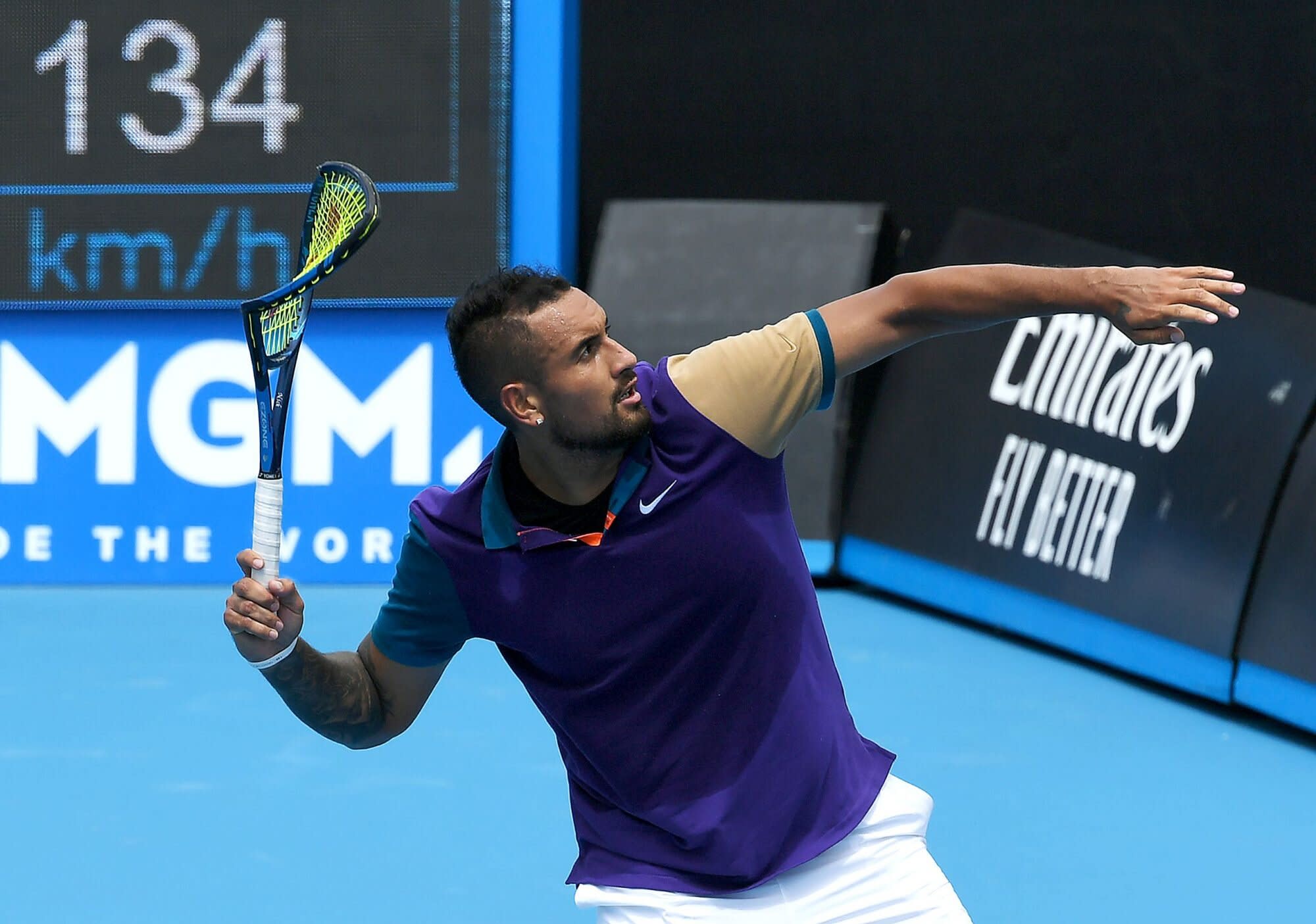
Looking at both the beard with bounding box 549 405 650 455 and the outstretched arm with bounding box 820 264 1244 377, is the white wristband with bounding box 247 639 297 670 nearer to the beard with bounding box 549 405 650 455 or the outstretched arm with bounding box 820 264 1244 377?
the beard with bounding box 549 405 650 455

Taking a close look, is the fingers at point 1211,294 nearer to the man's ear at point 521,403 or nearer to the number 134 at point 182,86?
the man's ear at point 521,403

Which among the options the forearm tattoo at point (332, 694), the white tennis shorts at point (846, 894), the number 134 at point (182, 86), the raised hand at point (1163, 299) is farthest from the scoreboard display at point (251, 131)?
the raised hand at point (1163, 299)

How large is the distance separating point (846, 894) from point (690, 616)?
0.48 m

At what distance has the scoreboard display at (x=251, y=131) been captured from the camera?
6.47 meters

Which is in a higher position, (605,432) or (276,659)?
(605,432)

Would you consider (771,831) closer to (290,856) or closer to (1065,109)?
(290,856)

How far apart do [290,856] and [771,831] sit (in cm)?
190

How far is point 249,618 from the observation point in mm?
2236

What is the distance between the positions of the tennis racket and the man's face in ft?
1.02

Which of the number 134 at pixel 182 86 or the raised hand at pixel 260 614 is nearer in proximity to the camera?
the raised hand at pixel 260 614

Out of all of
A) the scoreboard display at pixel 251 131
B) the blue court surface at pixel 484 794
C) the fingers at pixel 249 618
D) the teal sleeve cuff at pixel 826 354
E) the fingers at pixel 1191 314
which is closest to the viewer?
the fingers at pixel 1191 314

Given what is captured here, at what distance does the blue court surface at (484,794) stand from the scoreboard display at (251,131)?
1668 millimetres

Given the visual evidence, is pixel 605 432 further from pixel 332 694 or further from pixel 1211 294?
pixel 1211 294

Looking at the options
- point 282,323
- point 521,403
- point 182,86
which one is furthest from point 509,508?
point 182,86
